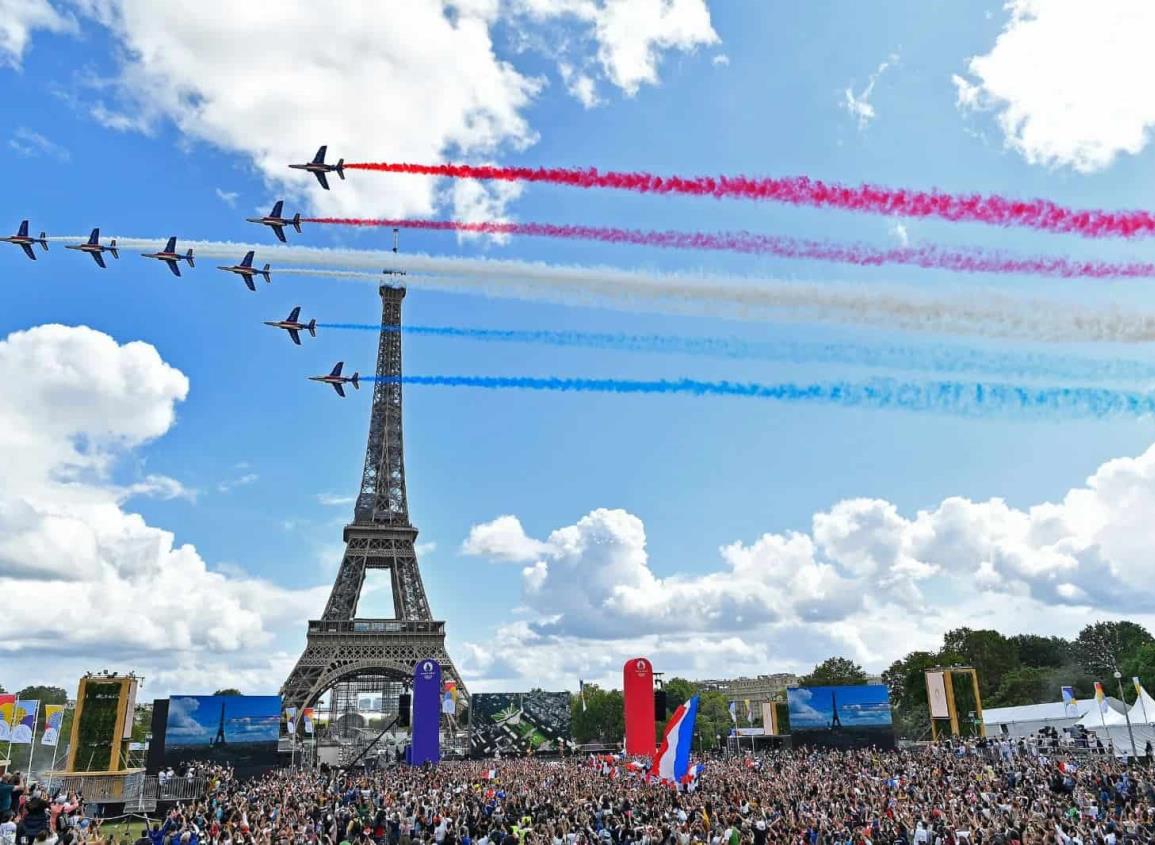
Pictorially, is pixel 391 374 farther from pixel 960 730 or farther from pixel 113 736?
pixel 960 730

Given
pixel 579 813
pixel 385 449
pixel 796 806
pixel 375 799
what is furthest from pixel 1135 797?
pixel 385 449

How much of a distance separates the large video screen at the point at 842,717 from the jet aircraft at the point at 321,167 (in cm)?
4267

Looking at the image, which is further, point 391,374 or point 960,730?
point 391,374

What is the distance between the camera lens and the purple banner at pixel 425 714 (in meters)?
38.7

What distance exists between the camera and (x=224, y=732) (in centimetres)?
4497

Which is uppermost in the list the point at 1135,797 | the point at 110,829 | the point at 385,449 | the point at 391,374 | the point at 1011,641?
the point at 391,374

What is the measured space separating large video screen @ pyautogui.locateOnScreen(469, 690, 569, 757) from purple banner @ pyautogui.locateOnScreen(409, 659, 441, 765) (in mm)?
21098

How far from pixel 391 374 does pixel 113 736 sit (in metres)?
50.4

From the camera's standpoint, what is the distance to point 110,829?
111ft

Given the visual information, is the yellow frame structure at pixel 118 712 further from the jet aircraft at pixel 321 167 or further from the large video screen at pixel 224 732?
the jet aircraft at pixel 321 167

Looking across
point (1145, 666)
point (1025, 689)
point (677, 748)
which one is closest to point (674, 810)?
point (677, 748)

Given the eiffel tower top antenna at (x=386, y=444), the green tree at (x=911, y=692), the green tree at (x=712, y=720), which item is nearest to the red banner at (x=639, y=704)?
the eiffel tower top antenna at (x=386, y=444)

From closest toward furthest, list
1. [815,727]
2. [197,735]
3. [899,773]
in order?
[899,773], [197,735], [815,727]

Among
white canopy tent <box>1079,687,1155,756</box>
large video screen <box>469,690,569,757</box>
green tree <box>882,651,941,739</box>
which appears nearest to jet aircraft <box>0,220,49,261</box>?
large video screen <box>469,690,569,757</box>
